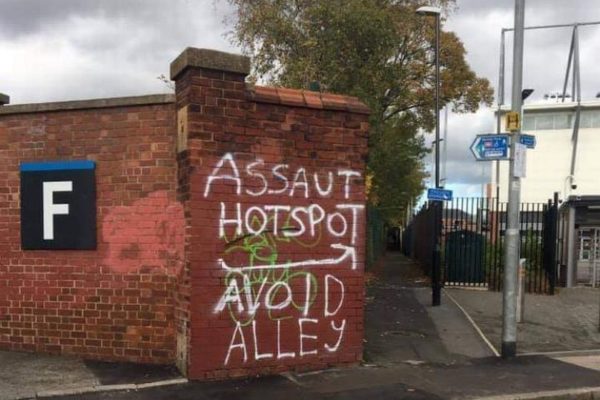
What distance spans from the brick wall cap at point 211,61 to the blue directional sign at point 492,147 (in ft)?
11.6

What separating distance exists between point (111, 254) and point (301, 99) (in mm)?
2743

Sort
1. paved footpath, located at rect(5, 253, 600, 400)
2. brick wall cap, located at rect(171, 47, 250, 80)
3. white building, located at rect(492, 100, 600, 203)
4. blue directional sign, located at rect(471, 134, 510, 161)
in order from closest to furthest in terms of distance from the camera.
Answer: paved footpath, located at rect(5, 253, 600, 400)
brick wall cap, located at rect(171, 47, 250, 80)
blue directional sign, located at rect(471, 134, 510, 161)
white building, located at rect(492, 100, 600, 203)

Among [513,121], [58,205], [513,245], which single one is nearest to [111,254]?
[58,205]

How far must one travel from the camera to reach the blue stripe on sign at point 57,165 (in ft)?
23.4

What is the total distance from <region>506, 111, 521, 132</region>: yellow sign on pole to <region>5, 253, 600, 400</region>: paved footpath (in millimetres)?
2994

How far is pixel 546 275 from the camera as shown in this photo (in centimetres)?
1558

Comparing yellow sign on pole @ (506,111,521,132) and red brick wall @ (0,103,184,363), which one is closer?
red brick wall @ (0,103,184,363)

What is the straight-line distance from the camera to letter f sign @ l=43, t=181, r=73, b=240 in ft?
23.6

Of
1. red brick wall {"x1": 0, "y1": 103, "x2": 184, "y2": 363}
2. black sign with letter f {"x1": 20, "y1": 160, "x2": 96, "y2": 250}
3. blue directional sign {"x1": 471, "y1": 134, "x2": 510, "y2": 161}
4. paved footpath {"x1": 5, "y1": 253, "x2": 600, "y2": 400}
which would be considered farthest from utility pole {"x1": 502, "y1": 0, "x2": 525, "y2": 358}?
black sign with letter f {"x1": 20, "y1": 160, "x2": 96, "y2": 250}

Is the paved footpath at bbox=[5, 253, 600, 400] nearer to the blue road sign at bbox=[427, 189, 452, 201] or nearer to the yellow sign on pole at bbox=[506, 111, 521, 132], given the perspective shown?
the yellow sign on pole at bbox=[506, 111, 521, 132]

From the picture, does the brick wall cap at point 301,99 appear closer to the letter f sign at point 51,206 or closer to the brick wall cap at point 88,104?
Result: the brick wall cap at point 88,104

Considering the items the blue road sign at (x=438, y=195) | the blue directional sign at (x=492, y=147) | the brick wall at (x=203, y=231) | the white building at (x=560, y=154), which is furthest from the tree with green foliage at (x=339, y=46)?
the white building at (x=560, y=154)

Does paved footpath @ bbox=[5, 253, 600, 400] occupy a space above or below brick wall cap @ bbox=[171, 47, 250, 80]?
below

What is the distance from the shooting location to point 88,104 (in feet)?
23.3
